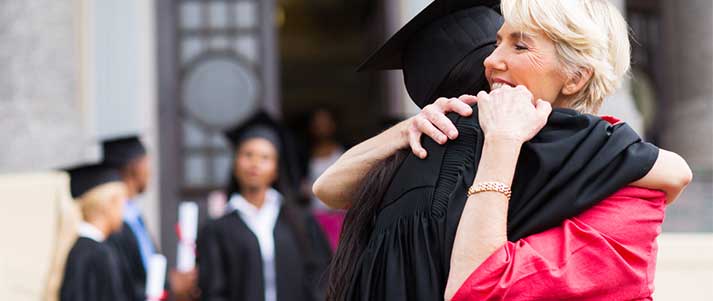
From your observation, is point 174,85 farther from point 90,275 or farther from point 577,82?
point 577,82

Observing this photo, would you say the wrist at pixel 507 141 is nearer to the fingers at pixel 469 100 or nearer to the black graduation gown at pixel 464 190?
the black graduation gown at pixel 464 190

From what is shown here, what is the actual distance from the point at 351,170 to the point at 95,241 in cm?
418

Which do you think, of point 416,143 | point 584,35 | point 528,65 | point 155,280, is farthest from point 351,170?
point 155,280

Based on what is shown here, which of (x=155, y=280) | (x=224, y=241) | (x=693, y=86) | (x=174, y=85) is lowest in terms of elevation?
(x=155, y=280)

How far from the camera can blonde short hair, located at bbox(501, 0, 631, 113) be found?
2084 millimetres

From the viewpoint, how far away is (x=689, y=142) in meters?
8.29

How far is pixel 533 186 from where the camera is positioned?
6.59 feet

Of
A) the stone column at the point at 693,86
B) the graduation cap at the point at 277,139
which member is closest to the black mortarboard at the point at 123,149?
the graduation cap at the point at 277,139

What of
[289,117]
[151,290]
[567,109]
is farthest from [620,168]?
[289,117]

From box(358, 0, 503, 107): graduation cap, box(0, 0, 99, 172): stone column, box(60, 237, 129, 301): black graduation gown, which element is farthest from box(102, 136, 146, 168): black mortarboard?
box(358, 0, 503, 107): graduation cap

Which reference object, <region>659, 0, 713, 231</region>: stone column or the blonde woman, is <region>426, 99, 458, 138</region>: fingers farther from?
<region>659, 0, 713, 231</region>: stone column

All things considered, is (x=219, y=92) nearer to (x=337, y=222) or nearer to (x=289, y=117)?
(x=337, y=222)

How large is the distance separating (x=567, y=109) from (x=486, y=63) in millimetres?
207

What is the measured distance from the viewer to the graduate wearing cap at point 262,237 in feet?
21.8
